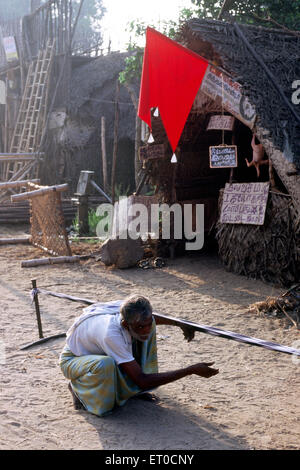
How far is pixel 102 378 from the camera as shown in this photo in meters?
3.26

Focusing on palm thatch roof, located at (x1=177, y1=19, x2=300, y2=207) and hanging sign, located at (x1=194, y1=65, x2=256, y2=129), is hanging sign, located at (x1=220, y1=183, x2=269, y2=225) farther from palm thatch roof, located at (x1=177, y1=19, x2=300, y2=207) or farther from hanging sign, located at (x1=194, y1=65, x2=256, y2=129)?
hanging sign, located at (x1=194, y1=65, x2=256, y2=129)

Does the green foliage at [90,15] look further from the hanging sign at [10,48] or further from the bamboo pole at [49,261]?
the bamboo pole at [49,261]

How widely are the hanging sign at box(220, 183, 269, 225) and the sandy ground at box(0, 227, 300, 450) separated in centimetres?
92

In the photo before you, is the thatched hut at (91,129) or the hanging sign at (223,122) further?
the thatched hut at (91,129)

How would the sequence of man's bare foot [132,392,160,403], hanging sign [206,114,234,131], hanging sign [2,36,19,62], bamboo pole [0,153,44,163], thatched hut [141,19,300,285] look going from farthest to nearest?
hanging sign [2,36,19,62], bamboo pole [0,153,44,163], hanging sign [206,114,234,131], thatched hut [141,19,300,285], man's bare foot [132,392,160,403]

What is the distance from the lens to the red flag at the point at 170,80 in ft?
21.6

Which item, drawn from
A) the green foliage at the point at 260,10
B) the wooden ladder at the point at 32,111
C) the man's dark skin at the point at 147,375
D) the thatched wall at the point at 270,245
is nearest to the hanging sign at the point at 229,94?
the thatched wall at the point at 270,245

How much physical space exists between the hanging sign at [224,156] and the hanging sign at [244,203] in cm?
38

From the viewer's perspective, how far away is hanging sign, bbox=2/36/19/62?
1744 cm

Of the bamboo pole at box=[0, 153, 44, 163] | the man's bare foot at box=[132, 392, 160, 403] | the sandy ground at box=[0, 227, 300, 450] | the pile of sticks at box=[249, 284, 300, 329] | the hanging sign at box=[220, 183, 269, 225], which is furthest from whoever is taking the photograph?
the bamboo pole at box=[0, 153, 44, 163]

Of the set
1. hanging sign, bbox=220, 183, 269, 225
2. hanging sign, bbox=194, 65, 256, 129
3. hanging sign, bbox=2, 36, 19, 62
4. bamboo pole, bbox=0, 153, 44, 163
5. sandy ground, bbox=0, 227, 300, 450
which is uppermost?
hanging sign, bbox=2, 36, 19, 62

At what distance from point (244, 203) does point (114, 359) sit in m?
4.69

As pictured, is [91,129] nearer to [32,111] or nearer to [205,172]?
[32,111]

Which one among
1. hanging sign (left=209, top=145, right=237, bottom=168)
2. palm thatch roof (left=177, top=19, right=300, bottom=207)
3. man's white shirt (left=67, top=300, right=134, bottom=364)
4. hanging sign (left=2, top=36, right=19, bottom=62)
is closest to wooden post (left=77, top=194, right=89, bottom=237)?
hanging sign (left=209, top=145, right=237, bottom=168)
